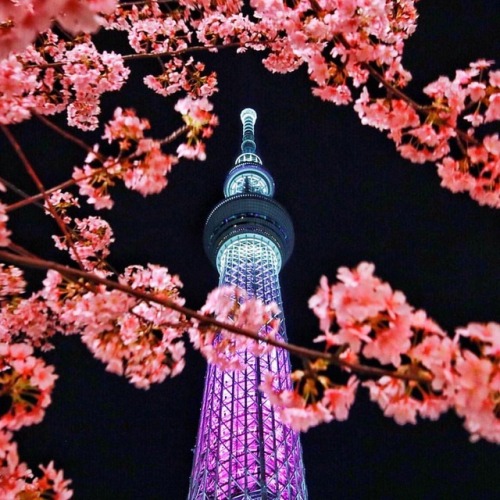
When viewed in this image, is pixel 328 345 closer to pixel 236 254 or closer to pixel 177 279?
pixel 177 279

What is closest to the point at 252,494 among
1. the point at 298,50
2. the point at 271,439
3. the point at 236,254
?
the point at 271,439

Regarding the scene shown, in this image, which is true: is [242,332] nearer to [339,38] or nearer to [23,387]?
[23,387]

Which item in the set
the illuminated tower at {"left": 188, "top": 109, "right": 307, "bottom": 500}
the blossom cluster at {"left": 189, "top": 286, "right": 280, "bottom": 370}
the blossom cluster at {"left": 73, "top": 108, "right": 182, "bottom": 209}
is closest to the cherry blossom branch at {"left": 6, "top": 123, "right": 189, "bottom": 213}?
the blossom cluster at {"left": 73, "top": 108, "right": 182, "bottom": 209}

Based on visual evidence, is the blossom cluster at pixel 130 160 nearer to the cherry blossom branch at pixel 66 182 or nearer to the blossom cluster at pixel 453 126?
the cherry blossom branch at pixel 66 182

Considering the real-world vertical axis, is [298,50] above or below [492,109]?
above

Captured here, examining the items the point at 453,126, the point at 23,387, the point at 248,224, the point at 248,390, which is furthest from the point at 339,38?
the point at 248,224
